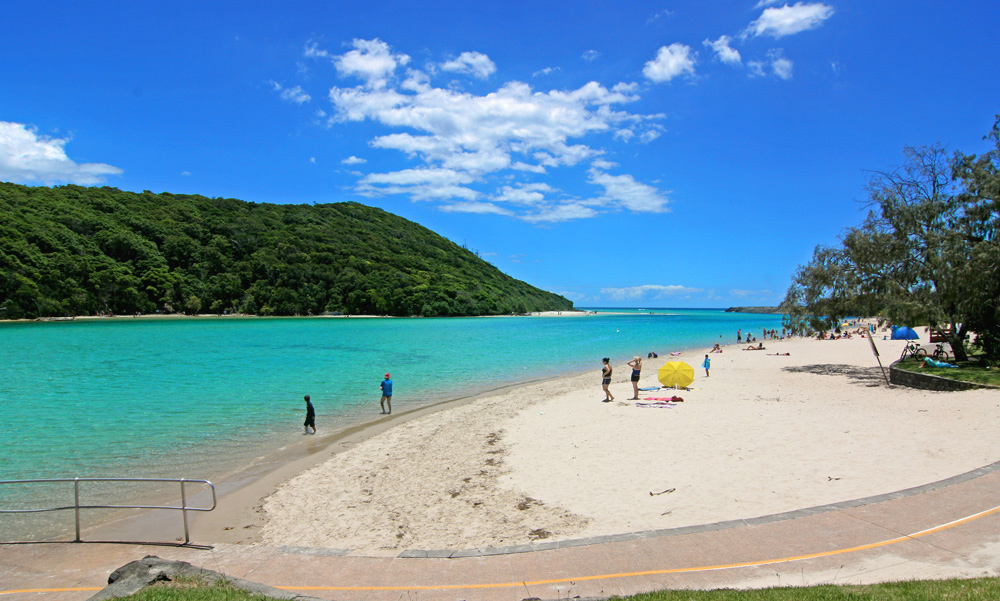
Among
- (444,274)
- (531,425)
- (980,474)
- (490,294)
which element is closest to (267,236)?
(444,274)

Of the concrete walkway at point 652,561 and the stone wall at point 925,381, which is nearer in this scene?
the concrete walkway at point 652,561

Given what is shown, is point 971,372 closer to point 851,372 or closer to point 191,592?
point 851,372

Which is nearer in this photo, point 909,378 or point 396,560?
point 396,560

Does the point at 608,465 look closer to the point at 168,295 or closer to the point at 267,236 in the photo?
the point at 168,295

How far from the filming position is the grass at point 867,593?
3.88 meters

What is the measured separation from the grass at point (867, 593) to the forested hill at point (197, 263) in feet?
360

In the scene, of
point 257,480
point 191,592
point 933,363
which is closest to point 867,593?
point 191,592

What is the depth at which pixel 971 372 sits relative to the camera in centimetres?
1661

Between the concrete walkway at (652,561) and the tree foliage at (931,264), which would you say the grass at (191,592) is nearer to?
the concrete walkway at (652,561)

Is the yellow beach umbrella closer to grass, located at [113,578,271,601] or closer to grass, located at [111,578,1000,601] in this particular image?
grass, located at [111,578,1000,601]

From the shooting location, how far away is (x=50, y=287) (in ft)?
280

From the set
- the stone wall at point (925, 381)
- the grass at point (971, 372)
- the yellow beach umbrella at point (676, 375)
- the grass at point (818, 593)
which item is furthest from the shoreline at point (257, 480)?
the grass at point (971, 372)

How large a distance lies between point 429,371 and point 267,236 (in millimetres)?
122688

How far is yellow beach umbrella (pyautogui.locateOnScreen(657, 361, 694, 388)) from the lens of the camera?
19062 millimetres
